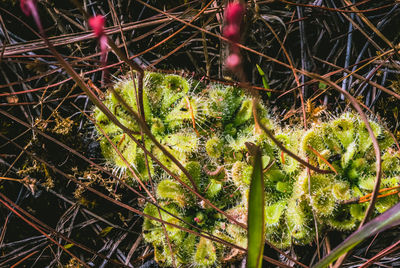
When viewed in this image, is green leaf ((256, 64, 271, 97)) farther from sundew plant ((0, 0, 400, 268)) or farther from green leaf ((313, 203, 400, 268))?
green leaf ((313, 203, 400, 268))

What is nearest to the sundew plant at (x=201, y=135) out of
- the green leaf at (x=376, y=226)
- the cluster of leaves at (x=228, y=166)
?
the cluster of leaves at (x=228, y=166)

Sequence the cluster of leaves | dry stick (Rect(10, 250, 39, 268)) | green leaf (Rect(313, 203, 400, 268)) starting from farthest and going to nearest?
dry stick (Rect(10, 250, 39, 268)) → the cluster of leaves → green leaf (Rect(313, 203, 400, 268))

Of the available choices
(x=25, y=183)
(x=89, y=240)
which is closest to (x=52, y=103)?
(x=25, y=183)

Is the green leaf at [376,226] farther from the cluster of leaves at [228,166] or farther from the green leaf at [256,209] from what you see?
the cluster of leaves at [228,166]

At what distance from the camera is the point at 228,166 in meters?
1.67

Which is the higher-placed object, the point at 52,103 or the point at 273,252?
the point at 52,103

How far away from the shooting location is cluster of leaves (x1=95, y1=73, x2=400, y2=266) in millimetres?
1469

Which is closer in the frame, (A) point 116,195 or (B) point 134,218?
(A) point 116,195

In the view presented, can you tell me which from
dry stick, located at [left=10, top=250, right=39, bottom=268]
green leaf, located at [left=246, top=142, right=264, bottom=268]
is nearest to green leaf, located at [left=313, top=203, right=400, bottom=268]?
green leaf, located at [left=246, top=142, right=264, bottom=268]

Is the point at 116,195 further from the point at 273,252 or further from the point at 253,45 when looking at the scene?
the point at 253,45

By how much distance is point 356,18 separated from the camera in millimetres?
1810

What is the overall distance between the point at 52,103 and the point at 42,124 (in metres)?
0.15

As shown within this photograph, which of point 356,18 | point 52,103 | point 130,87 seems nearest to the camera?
point 130,87

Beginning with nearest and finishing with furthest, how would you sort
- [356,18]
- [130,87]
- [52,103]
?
1. [130,87]
2. [356,18]
3. [52,103]
